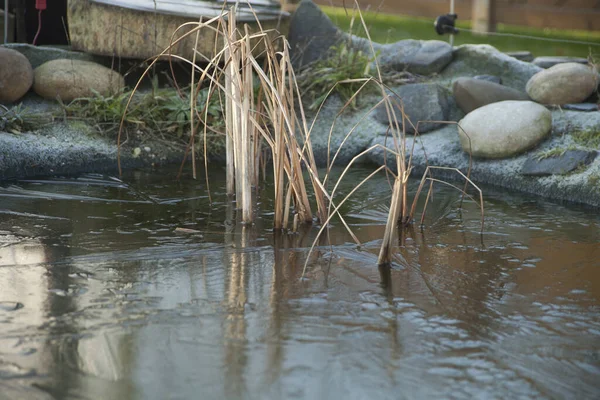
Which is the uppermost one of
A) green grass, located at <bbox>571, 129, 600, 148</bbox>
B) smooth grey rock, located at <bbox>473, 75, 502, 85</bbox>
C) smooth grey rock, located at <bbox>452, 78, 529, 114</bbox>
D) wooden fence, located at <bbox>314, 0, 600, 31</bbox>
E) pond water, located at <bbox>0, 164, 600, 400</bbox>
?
wooden fence, located at <bbox>314, 0, 600, 31</bbox>

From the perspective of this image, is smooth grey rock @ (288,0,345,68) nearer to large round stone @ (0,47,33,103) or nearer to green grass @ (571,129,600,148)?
large round stone @ (0,47,33,103)

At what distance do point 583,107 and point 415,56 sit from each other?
80.0 inches

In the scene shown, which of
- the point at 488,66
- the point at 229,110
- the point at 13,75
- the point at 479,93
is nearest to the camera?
the point at 229,110

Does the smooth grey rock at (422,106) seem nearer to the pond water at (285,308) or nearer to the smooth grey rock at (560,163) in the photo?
the smooth grey rock at (560,163)

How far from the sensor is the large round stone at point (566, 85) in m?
5.91

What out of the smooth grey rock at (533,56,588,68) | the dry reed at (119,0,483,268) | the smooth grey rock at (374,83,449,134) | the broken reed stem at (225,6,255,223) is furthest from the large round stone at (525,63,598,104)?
the broken reed stem at (225,6,255,223)

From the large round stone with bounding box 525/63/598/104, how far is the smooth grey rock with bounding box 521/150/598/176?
0.99 m

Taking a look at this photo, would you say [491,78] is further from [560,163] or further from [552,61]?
[560,163]

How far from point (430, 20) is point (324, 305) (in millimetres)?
6953

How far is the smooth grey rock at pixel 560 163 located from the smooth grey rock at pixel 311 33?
288cm

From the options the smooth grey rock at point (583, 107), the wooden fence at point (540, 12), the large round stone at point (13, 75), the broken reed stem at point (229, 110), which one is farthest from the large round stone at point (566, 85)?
the large round stone at point (13, 75)

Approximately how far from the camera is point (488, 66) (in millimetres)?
7164

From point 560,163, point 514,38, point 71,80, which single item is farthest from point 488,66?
point 71,80

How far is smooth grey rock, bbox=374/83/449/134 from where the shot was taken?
6117mm
